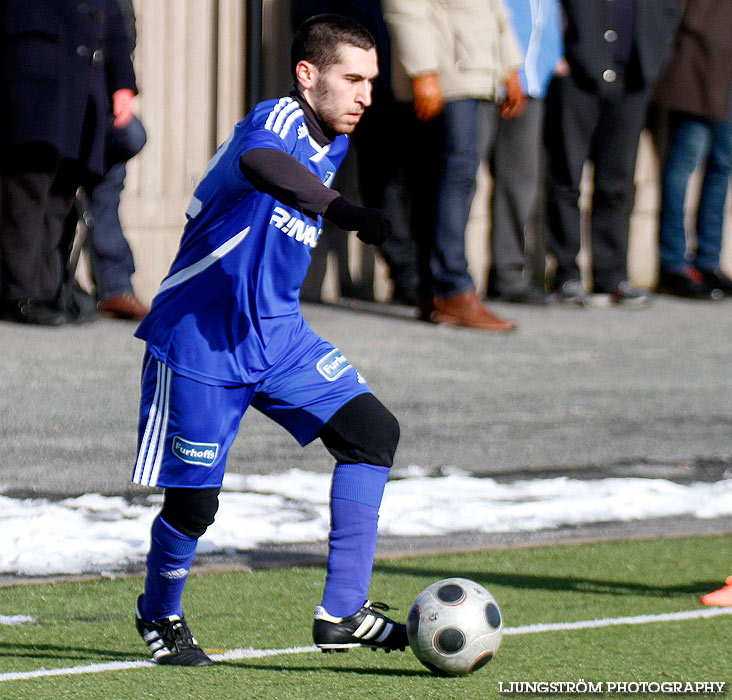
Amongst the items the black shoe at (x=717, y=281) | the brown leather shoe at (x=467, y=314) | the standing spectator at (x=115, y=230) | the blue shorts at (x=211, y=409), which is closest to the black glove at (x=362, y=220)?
the blue shorts at (x=211, y=409)

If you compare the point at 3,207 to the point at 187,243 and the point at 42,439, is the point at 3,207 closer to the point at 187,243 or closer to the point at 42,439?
the point at 42,439

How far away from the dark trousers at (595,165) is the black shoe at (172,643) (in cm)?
712

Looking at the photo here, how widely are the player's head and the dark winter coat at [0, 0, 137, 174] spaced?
185 inches

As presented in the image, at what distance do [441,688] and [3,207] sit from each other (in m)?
5.75

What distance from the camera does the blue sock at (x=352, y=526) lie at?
472cm

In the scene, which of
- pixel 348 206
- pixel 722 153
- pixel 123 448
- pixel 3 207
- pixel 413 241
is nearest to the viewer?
pixel 348 206

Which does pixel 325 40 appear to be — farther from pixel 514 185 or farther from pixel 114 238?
pixel 514 185

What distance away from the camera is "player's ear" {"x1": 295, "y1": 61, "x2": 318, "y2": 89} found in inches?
185

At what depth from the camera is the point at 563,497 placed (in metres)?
7.02

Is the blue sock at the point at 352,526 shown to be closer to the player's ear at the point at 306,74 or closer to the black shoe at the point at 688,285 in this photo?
the player's ear at the point at 306,74

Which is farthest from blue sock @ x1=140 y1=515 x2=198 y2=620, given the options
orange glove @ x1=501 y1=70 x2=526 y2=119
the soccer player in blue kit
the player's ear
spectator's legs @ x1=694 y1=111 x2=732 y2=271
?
spectator's legs @ x1=694 y1=111 x2=732 y2=271

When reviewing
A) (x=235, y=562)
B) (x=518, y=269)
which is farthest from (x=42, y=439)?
(x=518, y=269)

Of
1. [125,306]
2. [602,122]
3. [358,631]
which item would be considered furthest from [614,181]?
[358,631]

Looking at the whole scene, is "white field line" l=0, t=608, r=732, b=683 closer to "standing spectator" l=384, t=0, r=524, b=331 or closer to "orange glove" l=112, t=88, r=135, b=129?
"standing spectator" l=384, t=0, r=524, b=331
